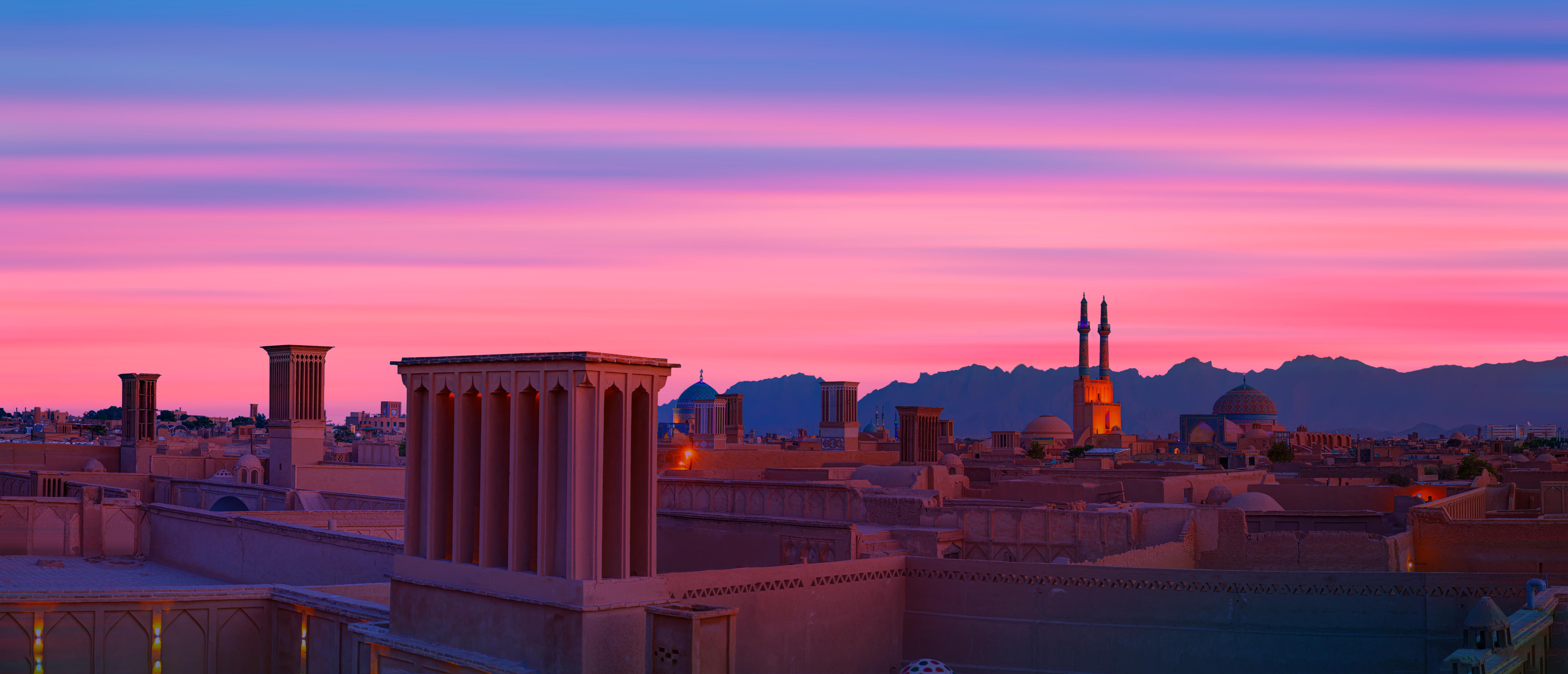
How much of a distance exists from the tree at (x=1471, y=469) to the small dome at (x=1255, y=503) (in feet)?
71.1

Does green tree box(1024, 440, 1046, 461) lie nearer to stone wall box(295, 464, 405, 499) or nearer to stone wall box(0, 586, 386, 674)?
stone wall box(295, 464, 405, 499)

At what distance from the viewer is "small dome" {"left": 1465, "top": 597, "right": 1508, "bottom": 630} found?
46.8 ft

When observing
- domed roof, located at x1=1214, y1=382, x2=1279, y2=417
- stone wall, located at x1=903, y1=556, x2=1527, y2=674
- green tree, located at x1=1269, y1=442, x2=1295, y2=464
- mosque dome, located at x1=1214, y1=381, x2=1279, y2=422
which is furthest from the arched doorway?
domed roof, located at x1=1214, y1=382, x2=1279, y2=417

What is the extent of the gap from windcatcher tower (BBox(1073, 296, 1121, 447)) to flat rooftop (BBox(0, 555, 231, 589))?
105 meters

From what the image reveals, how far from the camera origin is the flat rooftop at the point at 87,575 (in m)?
24.2

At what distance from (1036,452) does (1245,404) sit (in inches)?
2052

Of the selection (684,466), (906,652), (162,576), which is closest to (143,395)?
(684,466)

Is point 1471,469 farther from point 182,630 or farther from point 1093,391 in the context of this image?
point 1093,391

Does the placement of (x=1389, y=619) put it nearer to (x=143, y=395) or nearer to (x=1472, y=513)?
(x=1472, y=513)

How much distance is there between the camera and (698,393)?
10994 centimetres

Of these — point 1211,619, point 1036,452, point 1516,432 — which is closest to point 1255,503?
point 1211,619

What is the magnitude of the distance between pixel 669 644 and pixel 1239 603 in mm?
9311

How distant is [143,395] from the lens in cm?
4716

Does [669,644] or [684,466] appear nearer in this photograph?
[669,644]
